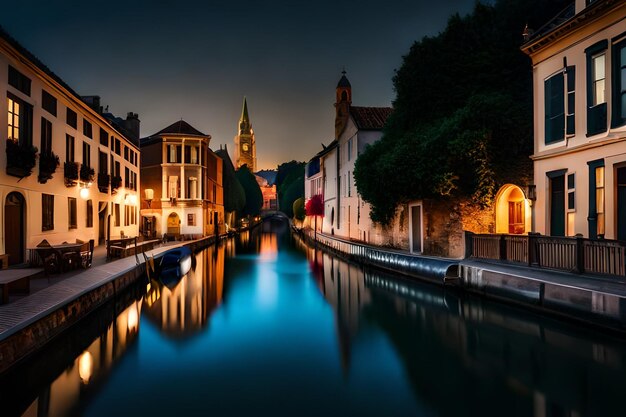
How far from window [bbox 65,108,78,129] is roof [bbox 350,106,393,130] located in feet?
54.5

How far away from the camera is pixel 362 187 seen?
2284 cm

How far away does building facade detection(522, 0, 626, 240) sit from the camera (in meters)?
10.7

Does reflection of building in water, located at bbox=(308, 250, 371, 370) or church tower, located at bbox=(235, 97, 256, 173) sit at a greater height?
church tower, located at bbox=(235, 97, 256, 173)

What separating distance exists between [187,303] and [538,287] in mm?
10127

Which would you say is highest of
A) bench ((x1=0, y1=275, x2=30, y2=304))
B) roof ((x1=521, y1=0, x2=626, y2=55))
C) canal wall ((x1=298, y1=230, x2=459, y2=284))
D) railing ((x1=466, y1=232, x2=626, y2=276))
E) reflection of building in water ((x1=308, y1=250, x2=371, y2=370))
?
roof ((x1=521, y1=0, x2=626, y2=55))

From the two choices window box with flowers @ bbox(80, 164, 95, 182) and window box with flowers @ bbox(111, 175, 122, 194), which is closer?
window box with flowers @ bbox(80, 164, 95, 182)

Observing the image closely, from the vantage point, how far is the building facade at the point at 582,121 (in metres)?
10.7

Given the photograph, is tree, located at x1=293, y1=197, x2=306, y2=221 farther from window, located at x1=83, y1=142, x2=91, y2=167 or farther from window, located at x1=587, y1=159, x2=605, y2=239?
window, located at x1=587, y1=159, x2=605, y2=239

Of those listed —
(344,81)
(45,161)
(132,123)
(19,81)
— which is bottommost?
(45,161)

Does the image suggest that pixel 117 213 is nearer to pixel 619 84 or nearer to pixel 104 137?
pixel 104 137

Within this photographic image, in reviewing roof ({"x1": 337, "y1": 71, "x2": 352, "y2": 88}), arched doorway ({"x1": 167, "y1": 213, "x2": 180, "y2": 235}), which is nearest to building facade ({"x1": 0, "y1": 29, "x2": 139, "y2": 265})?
arched doorway ({"x1": 167, "y1": 213, "x2": 180, "y2": 235})

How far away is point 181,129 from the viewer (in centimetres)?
3706

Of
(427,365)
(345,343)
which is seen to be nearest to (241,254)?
(345,343)

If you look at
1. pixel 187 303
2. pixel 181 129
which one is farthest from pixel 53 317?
pixel 181 129
